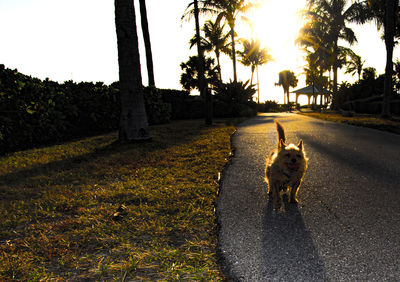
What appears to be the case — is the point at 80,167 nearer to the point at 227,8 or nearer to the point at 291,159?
the point at 291,159

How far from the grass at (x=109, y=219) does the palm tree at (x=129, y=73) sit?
242cm

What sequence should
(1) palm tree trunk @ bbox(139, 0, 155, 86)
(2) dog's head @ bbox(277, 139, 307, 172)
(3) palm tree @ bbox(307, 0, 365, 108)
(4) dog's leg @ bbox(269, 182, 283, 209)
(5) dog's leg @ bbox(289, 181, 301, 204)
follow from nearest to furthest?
(2) dog's head @ bbox(277, 139, 307, 172) → (4) dog's leg @ bbox(269, 182, 283, 209) → (5) dog's leg @ bbox(289, 181, 301, 204) → (1) palm tree trunk @ bbox(139, 0, 155, 86) → (3) palm tree @ bbox(307, 0, 365, 108)

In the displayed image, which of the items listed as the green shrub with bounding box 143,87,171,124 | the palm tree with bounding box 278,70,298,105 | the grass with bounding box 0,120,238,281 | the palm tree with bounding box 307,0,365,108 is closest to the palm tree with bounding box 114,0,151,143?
the grass with bounding box 0,120,238,281

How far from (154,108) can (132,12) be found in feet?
26.8

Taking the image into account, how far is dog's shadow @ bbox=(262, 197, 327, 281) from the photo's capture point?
2229mm

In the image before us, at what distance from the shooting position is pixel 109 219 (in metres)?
3.39

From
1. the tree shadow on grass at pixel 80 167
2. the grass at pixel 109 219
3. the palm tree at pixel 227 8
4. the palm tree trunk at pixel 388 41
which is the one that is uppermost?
the palm tree at pixel 227 8

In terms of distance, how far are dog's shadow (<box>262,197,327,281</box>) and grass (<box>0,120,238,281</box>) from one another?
1.66 feet

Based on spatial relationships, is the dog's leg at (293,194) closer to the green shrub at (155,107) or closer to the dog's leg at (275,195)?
the dog's leg at (275,195)

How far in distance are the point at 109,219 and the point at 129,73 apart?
6297 mm

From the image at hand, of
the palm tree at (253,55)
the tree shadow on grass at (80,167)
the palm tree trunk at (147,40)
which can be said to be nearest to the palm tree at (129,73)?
the tree shadow on grass at (80,167)

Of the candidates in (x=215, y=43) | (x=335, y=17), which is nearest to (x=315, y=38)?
(x=335, y=17)

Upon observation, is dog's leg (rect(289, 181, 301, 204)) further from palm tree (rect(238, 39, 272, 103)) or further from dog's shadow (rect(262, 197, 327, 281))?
palm tree (rect(238, 39, 272, 103))

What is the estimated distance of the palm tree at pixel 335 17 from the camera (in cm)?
3569
